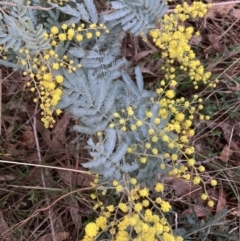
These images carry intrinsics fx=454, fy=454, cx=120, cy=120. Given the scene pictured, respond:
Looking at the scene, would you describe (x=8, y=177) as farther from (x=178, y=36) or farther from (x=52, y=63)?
(x=178, y=36)

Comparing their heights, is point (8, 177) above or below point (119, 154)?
below

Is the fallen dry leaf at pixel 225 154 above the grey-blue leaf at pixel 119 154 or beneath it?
beneath

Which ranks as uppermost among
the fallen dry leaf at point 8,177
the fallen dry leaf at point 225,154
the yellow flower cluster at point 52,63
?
the yellow flower cluster at point 52,63

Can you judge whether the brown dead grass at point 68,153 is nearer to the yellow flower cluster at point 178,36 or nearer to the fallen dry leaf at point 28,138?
the fallen dry leaf at point 28,138

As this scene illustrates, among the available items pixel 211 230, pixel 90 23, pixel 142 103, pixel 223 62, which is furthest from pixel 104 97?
pixel 223 62

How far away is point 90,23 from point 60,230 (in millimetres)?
1057

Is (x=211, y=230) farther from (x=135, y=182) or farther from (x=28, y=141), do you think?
(x=28, y=141)

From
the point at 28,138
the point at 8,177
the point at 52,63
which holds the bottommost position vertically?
the point at 8,177

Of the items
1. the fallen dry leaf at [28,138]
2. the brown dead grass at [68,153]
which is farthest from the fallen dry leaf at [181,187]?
the fallen dry leaf at [28,138]

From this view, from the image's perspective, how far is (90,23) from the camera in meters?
1.99

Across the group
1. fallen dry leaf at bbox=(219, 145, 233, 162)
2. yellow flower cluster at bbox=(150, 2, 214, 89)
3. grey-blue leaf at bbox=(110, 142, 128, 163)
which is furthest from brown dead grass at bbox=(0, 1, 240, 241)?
grey-blue leaf at bbox=(110, 142, 128, 163)

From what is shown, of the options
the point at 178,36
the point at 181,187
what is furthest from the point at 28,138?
the point at 178,36

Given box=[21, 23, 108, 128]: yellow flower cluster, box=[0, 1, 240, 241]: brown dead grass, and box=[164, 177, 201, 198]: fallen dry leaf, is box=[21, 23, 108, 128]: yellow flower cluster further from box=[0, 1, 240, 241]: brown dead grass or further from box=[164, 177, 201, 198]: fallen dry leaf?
box=[164, 177, 201, 198]: fallen dry leaf

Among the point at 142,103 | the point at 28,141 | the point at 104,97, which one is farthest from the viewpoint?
the point at 28,141
